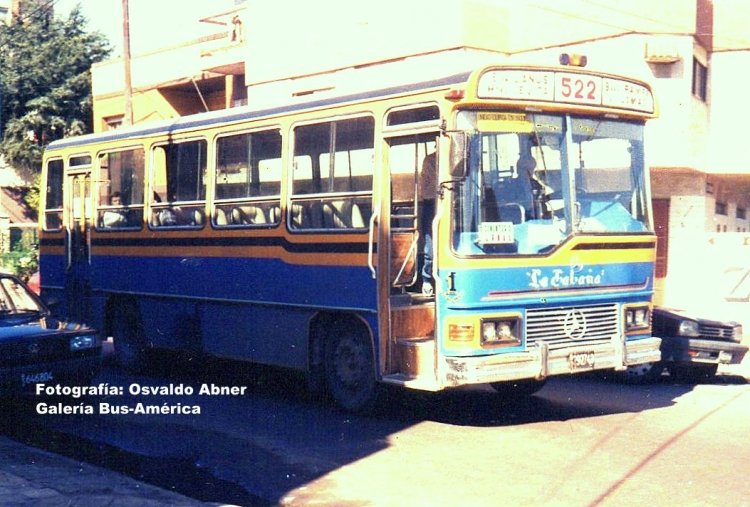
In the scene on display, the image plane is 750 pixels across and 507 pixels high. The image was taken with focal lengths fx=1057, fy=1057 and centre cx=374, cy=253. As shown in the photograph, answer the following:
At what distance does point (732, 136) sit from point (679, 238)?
2289 mm

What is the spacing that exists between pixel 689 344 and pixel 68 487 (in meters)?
7.41

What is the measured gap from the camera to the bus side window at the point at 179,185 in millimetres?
12117

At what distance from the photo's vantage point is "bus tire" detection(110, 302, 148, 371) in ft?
44.1

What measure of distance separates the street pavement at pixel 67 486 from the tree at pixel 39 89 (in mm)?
34280

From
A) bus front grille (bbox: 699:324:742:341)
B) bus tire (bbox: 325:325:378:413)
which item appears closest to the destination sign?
bus tire (bbox: 325:325:378:413)

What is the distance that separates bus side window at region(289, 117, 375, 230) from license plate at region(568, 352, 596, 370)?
7.34 feet

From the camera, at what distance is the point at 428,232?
9953mm

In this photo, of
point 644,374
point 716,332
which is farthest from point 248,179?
point 716,332

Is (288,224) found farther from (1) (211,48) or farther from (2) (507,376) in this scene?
(1) (211,48)

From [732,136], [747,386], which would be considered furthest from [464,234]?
[732,136]

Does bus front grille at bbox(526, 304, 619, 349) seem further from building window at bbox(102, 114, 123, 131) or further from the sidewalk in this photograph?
building window at bbox(102, 114, 123, 131)

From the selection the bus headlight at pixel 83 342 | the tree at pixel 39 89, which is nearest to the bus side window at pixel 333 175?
the bus headlight at pixel 83 342

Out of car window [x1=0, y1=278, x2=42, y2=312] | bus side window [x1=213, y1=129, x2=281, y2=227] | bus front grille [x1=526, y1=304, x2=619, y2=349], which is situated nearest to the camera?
bus front grille [x1=526, y1=304, x2=619, y2=349]

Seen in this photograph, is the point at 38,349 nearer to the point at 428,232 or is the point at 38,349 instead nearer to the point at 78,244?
the point at 428,232
